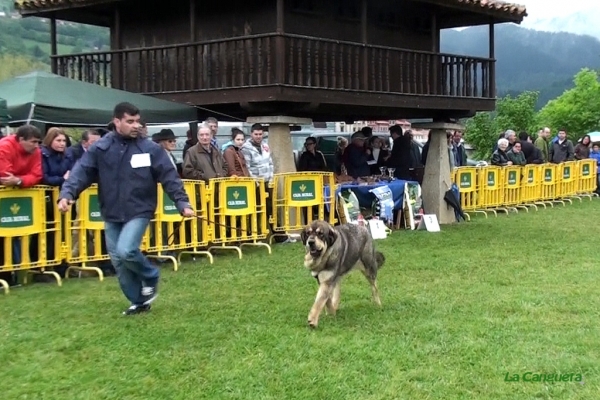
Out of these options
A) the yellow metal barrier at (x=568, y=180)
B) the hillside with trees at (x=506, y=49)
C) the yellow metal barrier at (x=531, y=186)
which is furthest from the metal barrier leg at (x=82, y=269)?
the hillside with trees at (x=506, y=49)

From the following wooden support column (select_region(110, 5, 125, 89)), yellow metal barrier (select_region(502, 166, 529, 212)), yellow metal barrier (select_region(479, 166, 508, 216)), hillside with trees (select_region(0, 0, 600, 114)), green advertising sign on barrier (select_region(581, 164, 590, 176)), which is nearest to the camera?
wooden support column (select_region(110, 5, 125, 89))

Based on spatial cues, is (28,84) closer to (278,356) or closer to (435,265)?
(435,265)

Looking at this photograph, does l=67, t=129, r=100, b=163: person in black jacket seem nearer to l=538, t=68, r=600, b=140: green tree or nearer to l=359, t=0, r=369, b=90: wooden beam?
l=359, t=0, r=369, b=90: wooden beam

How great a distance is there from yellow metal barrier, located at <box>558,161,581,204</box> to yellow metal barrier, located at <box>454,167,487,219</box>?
4.31m

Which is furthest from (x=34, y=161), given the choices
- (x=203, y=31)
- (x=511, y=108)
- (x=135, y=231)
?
(x=511, y=108)

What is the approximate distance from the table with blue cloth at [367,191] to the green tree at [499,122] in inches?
981

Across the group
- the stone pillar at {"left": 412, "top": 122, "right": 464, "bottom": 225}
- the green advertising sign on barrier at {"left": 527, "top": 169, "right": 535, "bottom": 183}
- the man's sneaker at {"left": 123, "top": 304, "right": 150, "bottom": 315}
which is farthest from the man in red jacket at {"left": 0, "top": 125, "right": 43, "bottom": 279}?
the green advertising sign on barrier at {"left": 527, "top": 169, "right": 535, "bottom": 183}

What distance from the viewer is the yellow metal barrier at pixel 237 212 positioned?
11711 millimetres

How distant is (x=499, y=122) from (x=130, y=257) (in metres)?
37.6

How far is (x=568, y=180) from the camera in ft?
72.8

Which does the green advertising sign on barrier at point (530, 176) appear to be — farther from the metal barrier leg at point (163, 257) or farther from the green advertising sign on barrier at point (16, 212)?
the green advertising sign on barrier at point (16, 212)

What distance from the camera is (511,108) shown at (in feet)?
141

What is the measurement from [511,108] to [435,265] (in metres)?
34.1

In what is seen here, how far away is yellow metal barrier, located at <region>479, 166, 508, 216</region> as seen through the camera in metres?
18.4
